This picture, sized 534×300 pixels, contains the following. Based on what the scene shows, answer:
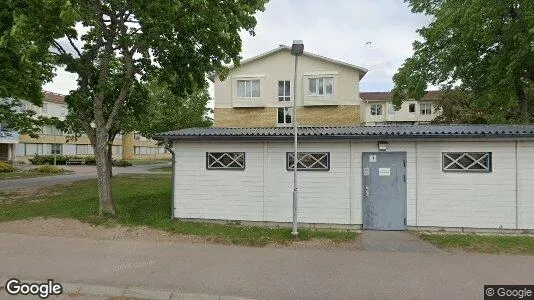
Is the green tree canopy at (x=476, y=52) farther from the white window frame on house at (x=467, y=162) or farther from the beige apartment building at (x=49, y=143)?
the beige apartment building at (x=49, y=143)

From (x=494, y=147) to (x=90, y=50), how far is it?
11617mm

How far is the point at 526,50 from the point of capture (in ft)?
47.6

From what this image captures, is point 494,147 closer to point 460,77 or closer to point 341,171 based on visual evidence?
point 341,171

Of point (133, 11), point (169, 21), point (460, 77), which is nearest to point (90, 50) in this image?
point (133, 11)

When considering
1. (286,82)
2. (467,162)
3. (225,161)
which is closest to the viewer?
(467,162)

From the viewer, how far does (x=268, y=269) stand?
5.95 meters

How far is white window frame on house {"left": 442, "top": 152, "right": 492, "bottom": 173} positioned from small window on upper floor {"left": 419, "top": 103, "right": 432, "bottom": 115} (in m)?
50.5

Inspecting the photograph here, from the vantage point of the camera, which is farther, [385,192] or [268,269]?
[385,192]

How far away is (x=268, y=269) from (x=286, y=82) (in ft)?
83.4

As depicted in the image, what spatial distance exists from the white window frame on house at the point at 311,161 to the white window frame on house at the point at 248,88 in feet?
69.9

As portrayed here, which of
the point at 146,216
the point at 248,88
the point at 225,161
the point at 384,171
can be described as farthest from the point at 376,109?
the point at 146,216

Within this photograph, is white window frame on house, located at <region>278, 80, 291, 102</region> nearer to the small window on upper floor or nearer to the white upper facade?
the white upper facade

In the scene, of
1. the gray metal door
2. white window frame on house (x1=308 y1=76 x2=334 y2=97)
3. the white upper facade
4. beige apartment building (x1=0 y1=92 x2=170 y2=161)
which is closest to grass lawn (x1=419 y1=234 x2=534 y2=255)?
the gray metal door

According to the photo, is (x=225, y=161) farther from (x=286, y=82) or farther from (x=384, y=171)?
(x=286, y=82)
